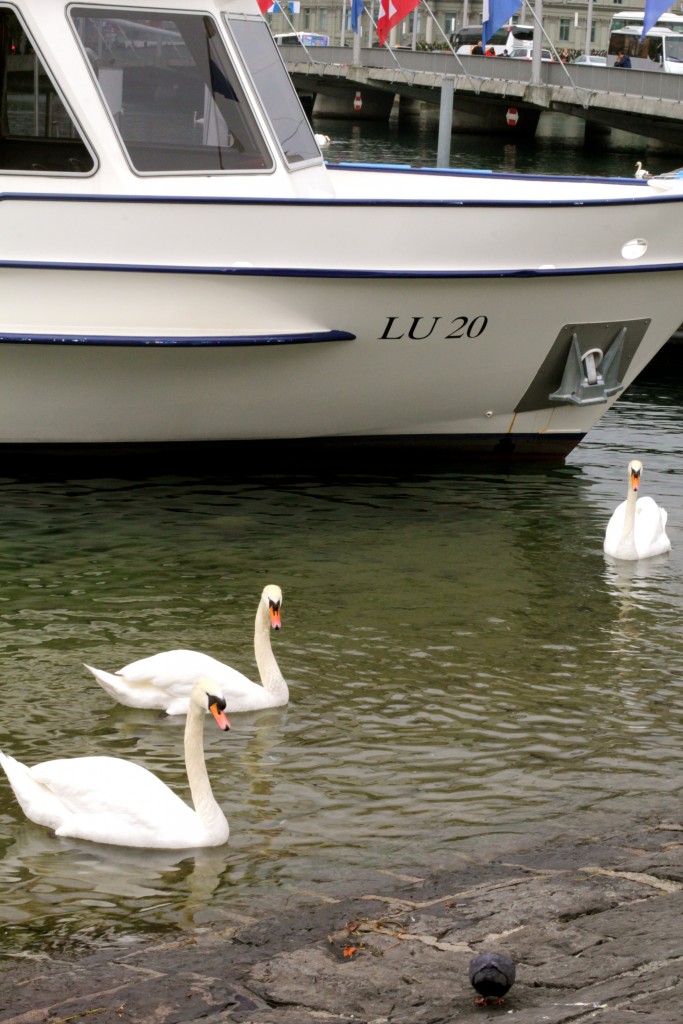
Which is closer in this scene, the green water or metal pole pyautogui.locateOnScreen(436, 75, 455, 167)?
the green water

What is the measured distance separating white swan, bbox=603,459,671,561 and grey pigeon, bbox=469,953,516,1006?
6.31 m

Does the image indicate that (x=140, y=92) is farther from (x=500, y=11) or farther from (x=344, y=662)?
(x=500, y=11)

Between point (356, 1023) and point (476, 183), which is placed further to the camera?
point (476, 183)

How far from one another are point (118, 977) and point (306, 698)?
3.14 meters

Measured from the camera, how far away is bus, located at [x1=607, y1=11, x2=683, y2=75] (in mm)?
56094

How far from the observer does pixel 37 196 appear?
10820mm

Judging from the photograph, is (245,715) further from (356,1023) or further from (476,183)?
(476,183)

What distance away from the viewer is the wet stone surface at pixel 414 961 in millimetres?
4805

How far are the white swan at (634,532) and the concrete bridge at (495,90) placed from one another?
24.9 metres

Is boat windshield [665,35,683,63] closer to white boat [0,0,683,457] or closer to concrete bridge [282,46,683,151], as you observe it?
concrete bridge [282,46,683,151]

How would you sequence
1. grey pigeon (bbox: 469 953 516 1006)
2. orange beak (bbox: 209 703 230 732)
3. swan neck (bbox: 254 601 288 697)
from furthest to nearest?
swan neck (bbox: 254 601 288 697) < orange beak (bbox: 209 703 230 732) < grey pigeon (bbox: 469 953 516 1006)

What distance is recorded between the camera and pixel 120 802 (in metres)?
6.48

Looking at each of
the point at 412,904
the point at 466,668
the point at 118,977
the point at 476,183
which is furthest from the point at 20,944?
the point at 476,183

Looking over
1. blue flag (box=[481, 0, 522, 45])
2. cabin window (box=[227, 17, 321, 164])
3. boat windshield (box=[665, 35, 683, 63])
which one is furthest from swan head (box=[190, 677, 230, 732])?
boat windshield (box=[665, 35, 683, 63])
